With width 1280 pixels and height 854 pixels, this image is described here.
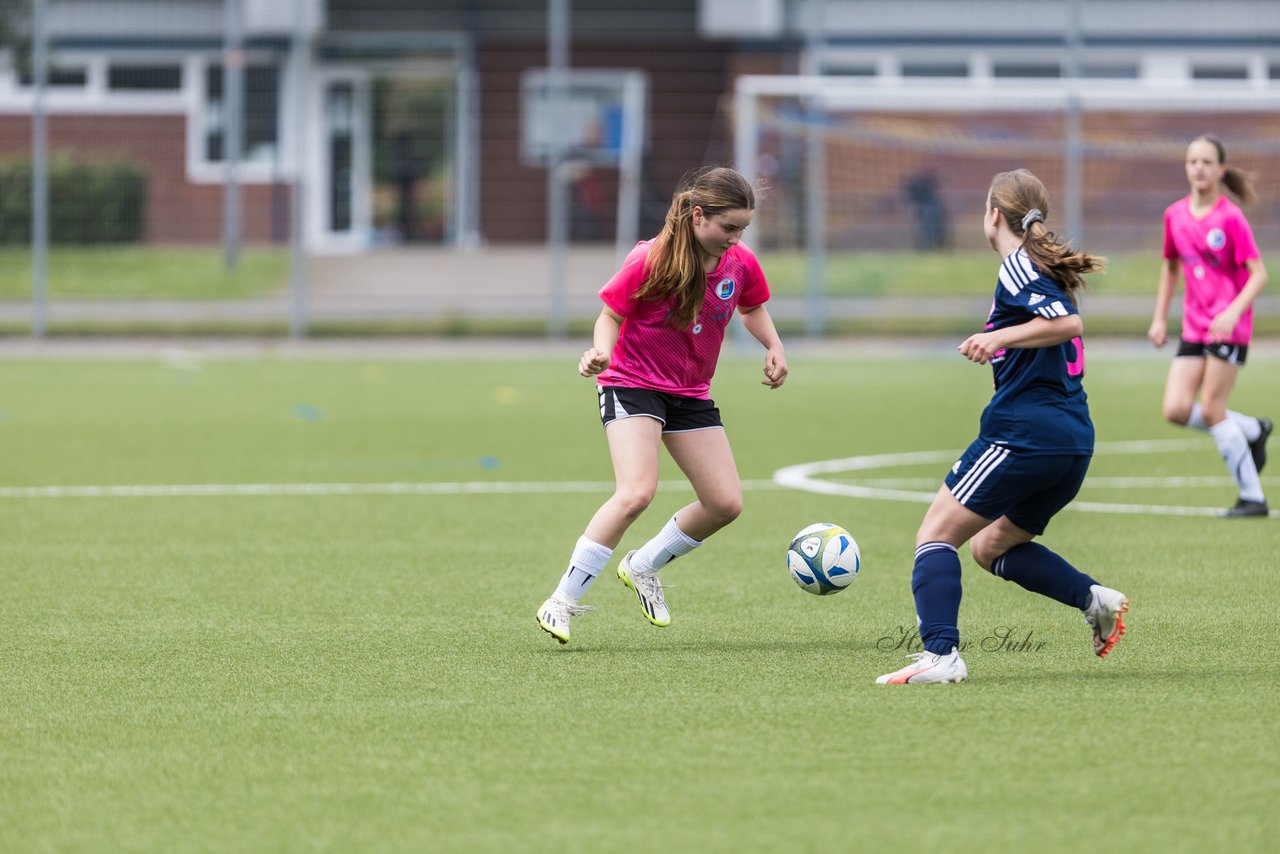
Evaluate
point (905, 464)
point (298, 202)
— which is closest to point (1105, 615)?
point (905, 464)

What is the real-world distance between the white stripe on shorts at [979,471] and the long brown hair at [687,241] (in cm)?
115

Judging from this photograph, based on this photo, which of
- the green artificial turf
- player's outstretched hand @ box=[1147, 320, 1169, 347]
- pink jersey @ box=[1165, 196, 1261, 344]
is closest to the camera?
the green artificial turf

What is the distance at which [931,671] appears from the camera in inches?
212

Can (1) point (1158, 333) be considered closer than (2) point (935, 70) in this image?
Yes

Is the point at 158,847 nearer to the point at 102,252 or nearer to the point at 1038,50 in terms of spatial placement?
the point at 102,252

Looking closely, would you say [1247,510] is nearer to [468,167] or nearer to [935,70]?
[468,167]

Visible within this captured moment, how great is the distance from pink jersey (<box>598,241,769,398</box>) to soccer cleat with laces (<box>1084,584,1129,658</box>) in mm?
1470

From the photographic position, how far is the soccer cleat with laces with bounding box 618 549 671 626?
646 centimetres

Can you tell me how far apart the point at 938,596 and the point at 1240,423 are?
4489mm

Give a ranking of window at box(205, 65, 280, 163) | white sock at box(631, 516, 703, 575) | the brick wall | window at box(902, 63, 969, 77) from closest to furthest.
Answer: white sock at box(631, 516, 703, 575) < the brick wall < window at box(205, 65, 280, 163) < window at box(902, 63, 969, 77)

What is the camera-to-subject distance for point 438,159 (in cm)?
2381

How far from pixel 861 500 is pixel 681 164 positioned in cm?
2087

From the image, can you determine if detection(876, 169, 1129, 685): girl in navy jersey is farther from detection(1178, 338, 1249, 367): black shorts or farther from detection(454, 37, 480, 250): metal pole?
detection(454, 37, 480, 250): metal pole

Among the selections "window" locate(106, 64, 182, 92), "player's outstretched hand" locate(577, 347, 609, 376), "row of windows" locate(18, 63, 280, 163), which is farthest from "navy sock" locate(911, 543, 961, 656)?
"window" locate(106, 64, 182, 92)
